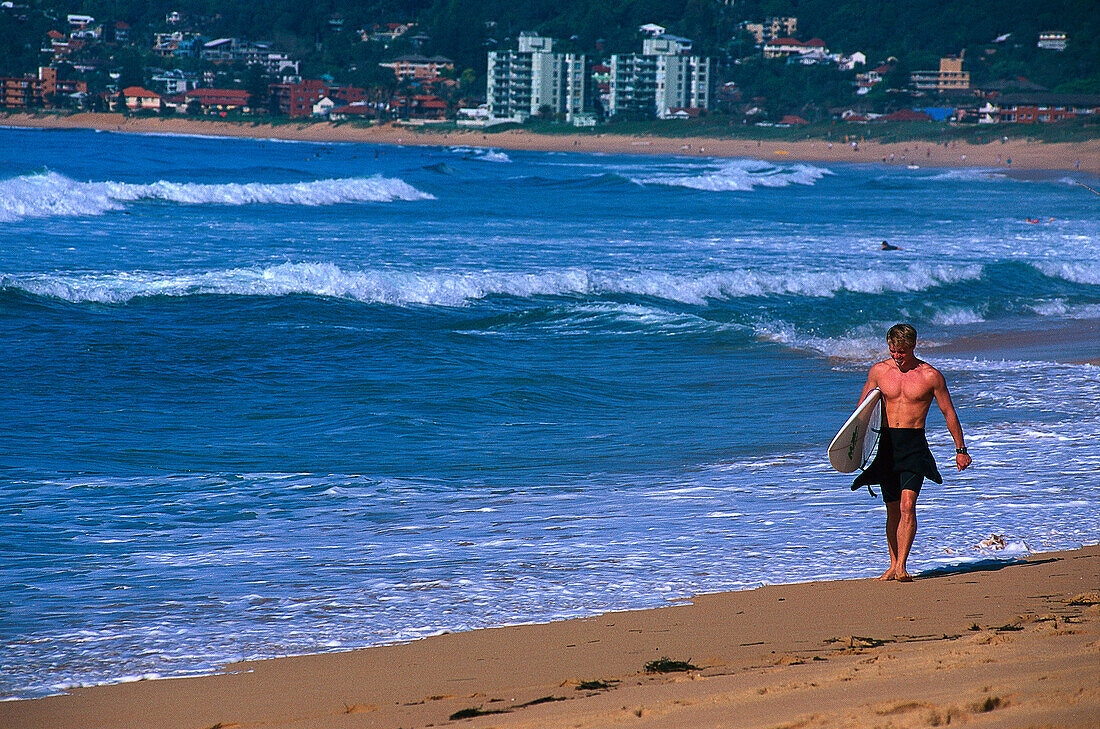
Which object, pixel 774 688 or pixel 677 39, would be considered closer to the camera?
pixel 774 688

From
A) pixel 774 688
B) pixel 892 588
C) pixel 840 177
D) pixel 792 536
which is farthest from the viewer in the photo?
pixel 840 177

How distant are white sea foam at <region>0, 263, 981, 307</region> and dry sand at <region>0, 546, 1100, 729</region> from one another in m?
12.1

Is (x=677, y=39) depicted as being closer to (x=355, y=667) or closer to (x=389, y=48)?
(x=389, y=48)

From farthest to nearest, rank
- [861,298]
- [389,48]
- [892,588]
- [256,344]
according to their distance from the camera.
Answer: [389,48] → [861,298] → [256,344] → [892,588]

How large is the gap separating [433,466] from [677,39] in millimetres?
161535

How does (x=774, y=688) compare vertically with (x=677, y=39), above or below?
below

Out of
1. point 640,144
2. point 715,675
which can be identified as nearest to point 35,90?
point 640,144

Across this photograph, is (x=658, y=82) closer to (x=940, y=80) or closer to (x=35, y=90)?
(x=940, y=80)

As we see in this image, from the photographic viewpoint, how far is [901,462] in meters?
5.28

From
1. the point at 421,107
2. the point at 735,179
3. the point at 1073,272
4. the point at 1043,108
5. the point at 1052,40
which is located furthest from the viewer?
the point at 1052,40

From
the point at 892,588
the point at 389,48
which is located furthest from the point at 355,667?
the point at 389,48

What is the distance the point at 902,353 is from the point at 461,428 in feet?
14.9

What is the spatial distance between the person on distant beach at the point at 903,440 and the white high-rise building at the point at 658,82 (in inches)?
5625

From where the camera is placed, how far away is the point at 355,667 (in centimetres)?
410
